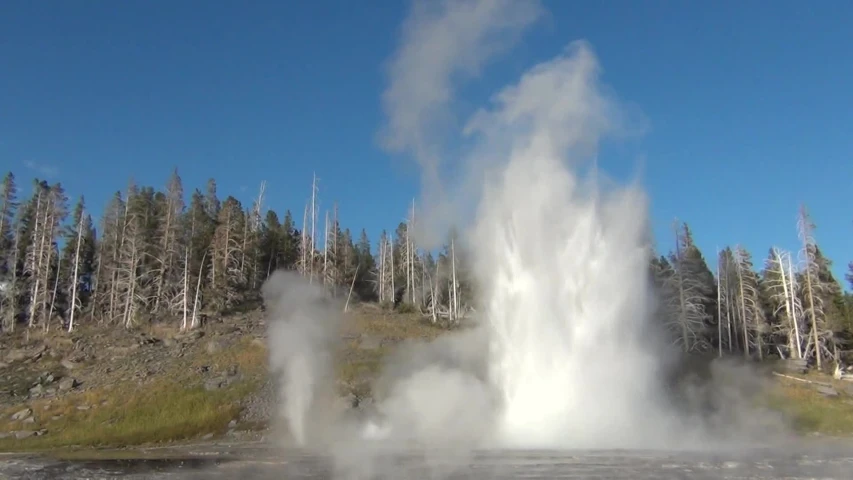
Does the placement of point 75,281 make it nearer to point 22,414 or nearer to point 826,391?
point 22,414

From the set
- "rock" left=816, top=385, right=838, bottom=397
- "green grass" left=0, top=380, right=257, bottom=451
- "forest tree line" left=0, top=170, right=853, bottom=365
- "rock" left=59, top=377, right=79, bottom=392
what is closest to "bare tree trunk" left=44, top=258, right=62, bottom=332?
"forest tree line" left=0, top=170, right=853, bottom=365

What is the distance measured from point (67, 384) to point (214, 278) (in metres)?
22.0

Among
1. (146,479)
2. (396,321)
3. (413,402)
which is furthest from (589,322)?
(396,321)

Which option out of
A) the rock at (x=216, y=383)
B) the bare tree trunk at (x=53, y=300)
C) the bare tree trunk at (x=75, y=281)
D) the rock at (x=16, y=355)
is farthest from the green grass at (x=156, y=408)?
the bare tree trunk at (x=53, y=300)

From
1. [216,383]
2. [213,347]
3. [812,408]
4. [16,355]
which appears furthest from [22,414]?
[812,408]

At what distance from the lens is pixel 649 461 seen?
20.0m

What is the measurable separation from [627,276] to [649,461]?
12.6 m

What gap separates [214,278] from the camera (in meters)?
65.8

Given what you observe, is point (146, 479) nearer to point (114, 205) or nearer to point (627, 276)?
point (627, 276)

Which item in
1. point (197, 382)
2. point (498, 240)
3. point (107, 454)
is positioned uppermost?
point (498, 240)

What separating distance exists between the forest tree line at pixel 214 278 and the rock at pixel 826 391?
11778 millimetres

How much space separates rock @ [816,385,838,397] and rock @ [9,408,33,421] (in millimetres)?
45299

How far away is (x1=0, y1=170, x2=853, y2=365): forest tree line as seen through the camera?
5888 cm

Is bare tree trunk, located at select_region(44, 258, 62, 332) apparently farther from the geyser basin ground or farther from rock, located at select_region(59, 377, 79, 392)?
the geyser basin ground
